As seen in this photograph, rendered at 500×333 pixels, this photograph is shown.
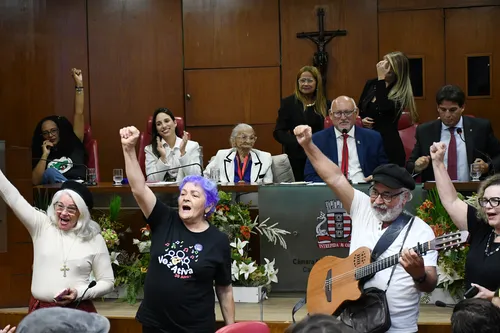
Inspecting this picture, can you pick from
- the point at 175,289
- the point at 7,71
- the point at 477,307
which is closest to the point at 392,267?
the point at 175,289

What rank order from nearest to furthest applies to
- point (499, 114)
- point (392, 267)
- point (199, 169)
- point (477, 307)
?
point (477, 307), point (392, 267), point (199, 169), point (499, 114)

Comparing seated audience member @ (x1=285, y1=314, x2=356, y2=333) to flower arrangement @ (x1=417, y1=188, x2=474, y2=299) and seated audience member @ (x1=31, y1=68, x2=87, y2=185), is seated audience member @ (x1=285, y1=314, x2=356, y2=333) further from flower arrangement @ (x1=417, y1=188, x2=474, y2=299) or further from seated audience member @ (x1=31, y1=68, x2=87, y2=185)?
seated audience member @ (x1=31, y1=68, x2=87, y2=185)

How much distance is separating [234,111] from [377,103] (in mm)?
2505

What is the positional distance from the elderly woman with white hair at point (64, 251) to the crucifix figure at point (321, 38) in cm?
464

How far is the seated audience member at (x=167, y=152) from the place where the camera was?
6.51 m

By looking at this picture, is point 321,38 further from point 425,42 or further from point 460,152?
point 460,152

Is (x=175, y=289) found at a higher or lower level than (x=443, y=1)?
lower

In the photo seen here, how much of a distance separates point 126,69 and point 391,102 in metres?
3.45

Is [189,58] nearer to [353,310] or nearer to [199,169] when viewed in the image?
[199,169]

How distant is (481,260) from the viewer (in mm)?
3615

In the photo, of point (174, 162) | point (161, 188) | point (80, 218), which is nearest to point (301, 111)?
point (174, 162)

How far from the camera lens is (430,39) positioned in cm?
855

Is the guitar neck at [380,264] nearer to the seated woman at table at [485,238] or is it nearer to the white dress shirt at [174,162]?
the seated woman at table at [485,238]

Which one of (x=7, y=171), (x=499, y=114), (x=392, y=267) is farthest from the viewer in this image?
(x=499, y=114)
